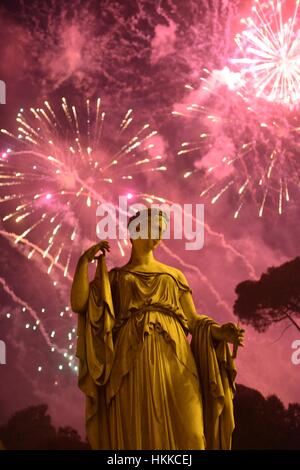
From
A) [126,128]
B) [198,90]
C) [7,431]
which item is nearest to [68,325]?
[7,431]

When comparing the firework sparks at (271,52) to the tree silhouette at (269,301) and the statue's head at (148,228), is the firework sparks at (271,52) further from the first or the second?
the statue's head at (148,228)

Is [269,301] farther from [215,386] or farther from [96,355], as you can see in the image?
[96,355]

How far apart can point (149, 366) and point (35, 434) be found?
220 inches

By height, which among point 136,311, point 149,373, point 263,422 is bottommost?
point 149,373

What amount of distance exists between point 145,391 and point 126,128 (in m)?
7.90

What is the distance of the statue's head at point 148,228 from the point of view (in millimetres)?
7871

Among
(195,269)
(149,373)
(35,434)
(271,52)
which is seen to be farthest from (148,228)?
(271,52)

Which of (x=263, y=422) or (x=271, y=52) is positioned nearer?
(x=263, y=422)

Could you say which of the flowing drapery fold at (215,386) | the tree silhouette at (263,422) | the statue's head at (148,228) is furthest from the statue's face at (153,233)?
the tree silhouette at (263,422)

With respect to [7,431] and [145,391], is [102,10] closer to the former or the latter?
[7,431]

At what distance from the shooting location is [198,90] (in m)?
14.4

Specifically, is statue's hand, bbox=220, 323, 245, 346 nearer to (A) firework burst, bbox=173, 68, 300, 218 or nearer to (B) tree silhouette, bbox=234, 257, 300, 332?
(B) tree silhouette, bbox=234, 257, 300, 332

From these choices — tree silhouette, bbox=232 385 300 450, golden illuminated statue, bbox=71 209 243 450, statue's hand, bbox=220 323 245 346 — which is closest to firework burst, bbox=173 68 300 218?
tree silhouette, bbox=232 385 300 450

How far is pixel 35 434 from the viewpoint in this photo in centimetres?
1193
